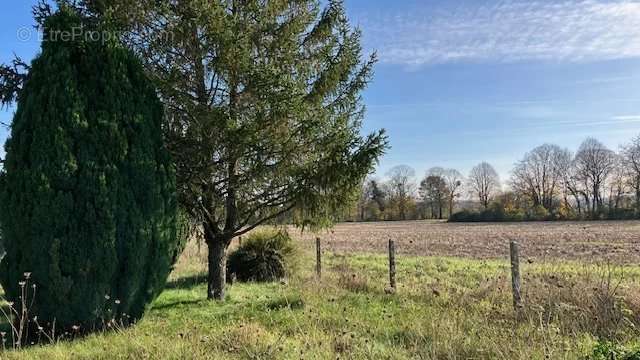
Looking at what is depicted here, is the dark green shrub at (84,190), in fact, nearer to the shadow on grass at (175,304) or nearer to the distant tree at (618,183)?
the shadow on grass at (175,304)

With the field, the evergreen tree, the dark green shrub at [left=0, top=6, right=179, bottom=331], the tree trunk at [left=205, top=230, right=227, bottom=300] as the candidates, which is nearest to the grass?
the field

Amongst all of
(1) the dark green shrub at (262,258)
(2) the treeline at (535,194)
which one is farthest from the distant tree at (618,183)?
(1) the dark green shrub at (262,258)

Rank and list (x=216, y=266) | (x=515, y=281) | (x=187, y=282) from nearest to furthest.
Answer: (x=515, y=281), (x=216, y=266), (x=187, y=282)

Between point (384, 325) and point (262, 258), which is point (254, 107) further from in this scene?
point (262, 258)

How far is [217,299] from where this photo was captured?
9617mm

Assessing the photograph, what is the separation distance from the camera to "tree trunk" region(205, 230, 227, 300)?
384 inches

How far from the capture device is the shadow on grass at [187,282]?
38.2ft

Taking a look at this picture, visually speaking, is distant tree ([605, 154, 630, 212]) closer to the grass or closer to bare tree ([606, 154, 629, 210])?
bare tree ([606, 154, 629, 210])

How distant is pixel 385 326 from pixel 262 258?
6953 millimetres

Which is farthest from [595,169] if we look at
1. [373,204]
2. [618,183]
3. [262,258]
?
[262,258]

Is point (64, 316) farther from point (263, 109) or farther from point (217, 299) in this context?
point (263, 109)

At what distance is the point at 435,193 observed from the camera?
269 feet

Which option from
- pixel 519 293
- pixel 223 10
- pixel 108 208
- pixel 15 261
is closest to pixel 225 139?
pixel 223 10

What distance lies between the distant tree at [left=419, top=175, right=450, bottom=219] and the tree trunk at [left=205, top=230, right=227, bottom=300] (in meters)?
73.1
